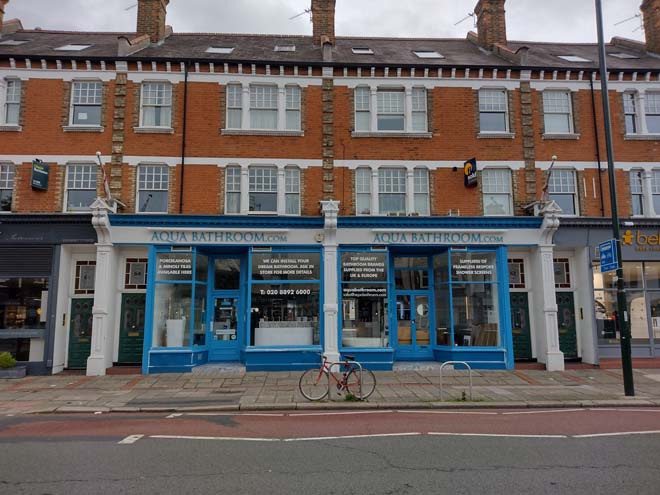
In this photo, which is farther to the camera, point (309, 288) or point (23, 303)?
point (309, 288)

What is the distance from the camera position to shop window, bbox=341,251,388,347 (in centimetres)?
1579

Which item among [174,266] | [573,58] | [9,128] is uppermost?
[573,58]

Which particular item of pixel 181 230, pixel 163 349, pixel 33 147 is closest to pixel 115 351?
pixel 163 349

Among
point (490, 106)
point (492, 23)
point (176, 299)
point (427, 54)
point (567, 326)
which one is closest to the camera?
point (176, 299)

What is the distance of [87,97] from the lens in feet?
53.6

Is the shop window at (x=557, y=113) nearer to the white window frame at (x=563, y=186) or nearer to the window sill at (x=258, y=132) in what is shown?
the white window frame at (x=563, y=186)

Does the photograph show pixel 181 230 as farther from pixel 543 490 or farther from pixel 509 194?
pixel 543 490

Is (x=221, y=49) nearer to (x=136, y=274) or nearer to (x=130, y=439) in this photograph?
(x=136, y=274)

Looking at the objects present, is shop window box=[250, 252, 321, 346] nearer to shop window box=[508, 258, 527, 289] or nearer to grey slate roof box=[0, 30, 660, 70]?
shop window box=[508, 258, 527, 289]

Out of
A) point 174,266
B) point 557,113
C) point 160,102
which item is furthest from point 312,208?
point 557,113

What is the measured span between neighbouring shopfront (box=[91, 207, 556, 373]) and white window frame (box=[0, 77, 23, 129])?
16.8 ft

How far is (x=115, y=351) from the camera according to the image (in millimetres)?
15703

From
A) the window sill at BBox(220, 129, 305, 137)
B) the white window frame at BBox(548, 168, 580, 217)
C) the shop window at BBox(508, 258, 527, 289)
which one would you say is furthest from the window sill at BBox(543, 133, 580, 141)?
the window sill at BBox(220, 129, 305, 137)

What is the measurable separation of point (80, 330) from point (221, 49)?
11484mm
